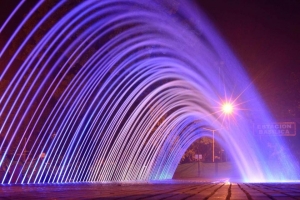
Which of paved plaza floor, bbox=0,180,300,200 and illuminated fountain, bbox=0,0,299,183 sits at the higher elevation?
illuminated fountain, bbox=0,0,299,183

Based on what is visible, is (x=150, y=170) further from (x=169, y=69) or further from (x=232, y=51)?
(x=232, y=51)

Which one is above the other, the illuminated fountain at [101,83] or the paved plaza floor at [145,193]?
the illuminated fountain at [101,83]

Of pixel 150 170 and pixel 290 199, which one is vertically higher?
pixel 150 170

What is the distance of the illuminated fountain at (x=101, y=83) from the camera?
3281cm

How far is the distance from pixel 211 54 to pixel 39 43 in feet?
52.3

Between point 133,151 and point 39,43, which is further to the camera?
point 133,151

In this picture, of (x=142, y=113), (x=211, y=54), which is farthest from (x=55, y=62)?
(x=211, y=54)

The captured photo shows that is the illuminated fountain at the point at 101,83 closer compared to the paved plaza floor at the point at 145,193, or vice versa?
the paved plaza floor at the point at 145,193

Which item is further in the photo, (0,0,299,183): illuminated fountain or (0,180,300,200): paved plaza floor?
(0,0,299,183): illuminated fountain

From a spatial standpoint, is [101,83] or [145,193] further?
[101,83]

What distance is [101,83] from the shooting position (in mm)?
33156

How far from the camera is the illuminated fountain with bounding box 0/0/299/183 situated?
3281cm

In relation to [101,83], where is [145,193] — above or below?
below

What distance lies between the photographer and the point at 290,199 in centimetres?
1026
